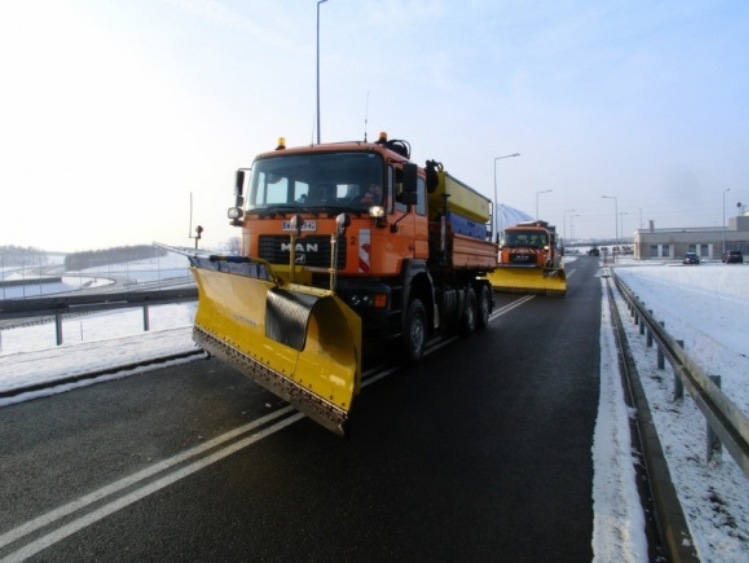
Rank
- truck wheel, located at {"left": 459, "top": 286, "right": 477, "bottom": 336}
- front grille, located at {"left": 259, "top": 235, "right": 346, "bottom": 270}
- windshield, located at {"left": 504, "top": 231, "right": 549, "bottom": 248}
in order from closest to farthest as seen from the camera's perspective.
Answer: front grille, located at {"left": 259, "top": 235, "right": 346, "bottom": 270}, truck wheel, located at {"left": 459, "top": 286, "right": 477, "bottom": 336}, windshield, located at {"left": 504, "top": 231, "right": 549, "bottom": 248}

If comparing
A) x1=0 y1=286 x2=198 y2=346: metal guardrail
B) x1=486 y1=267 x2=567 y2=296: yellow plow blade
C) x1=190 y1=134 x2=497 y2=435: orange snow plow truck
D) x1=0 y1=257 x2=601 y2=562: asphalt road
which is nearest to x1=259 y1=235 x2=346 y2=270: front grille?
x1=190 y1=134 x2=497 y2=435: orange snow plow truck

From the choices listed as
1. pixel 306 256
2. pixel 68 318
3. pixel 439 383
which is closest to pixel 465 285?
pixel 439 383

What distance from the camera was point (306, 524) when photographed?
10.3 feet

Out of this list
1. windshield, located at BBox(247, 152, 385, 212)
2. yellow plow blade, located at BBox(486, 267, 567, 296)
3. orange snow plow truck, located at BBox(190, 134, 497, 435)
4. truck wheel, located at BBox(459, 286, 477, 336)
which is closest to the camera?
orange snow plow truck, located at BBox(190, 134, 497, 435)

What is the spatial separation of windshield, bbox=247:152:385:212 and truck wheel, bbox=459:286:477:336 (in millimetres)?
4482

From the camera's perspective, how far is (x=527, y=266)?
2133cm

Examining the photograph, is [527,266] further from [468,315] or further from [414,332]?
[414,332]

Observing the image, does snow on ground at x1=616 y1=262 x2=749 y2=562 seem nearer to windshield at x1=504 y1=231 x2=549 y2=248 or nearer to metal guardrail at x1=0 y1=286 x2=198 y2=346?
metal guardrail at x1=0 y1=286 x2=198 y2=346

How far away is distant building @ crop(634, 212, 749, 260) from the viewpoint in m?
81.9

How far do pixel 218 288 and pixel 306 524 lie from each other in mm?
3833

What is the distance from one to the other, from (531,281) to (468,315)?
466 inches

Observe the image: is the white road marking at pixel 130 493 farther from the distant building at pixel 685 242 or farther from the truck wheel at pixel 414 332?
the distant building at pixel 685 242

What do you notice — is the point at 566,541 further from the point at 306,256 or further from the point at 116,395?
the point at 116,395

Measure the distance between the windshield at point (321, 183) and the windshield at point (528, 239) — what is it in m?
17.4
